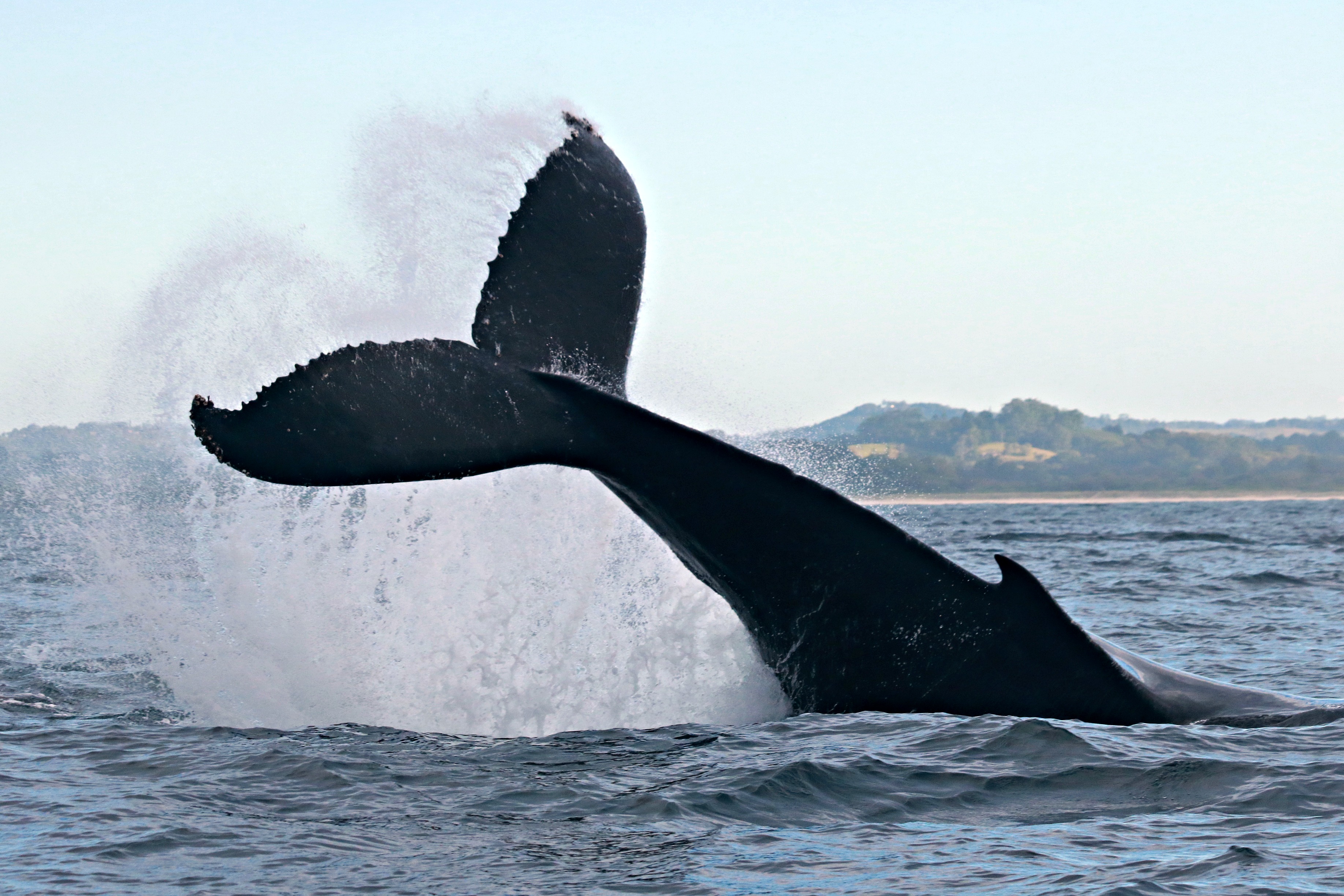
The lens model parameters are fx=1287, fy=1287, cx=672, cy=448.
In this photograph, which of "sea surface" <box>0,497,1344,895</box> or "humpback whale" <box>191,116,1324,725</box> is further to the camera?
"humpback whale" <box>191,116,1324,725</box>

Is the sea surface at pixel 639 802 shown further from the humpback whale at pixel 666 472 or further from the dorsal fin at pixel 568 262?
the dorsal fin at pixel 568 262

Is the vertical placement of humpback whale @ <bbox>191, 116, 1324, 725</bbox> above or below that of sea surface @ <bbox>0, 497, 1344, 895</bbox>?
above

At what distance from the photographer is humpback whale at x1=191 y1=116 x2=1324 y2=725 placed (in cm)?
495

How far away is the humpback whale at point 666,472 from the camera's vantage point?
4945 millimetres

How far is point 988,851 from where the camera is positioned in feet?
16.4

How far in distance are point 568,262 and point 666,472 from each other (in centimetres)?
100

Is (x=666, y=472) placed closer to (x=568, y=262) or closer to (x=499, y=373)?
(x=499, y=373)

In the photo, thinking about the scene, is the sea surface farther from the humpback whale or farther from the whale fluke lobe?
the whale fluke lobe

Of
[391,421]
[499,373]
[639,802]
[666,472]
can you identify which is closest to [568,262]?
[499,373]

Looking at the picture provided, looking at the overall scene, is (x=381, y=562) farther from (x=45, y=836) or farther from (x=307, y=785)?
(x=45, y=836)

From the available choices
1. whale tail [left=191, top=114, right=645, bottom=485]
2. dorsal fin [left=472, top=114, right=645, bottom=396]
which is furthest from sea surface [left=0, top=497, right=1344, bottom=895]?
A: dorsal fin [left=472, top=114, right=645, bottom=396]

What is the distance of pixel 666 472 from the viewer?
5426 mm

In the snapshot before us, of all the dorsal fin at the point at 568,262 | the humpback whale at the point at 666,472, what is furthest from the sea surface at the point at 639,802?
the dorsal fin at the point at 568,262

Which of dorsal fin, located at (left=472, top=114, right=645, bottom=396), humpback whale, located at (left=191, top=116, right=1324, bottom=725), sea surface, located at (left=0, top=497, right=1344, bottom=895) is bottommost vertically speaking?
sea surface, located at (left=0, top=497, right=1344, bottom=895)
